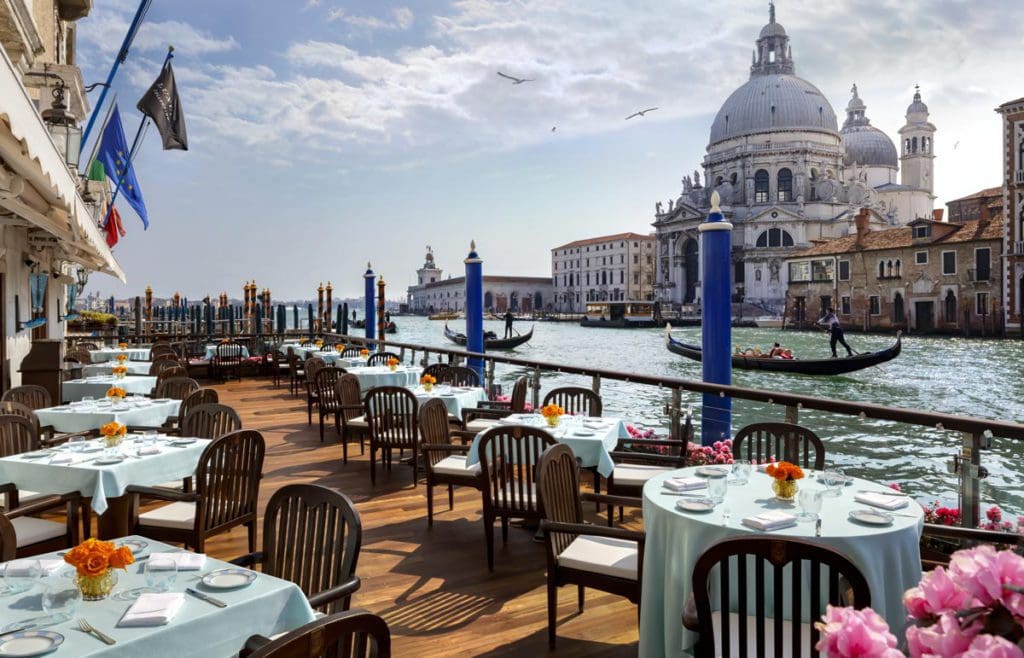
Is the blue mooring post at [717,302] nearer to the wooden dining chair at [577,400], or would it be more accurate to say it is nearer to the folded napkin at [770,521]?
the wooden dining chair at [577,400]

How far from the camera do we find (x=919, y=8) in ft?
62.2

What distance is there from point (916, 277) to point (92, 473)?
42.1 meters

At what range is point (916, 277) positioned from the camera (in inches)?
1496

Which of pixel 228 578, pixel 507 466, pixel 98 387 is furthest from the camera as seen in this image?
pixel 98 387

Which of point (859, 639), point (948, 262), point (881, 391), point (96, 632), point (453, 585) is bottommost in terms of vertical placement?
point (881, 391)

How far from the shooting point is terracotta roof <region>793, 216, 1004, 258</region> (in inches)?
1403

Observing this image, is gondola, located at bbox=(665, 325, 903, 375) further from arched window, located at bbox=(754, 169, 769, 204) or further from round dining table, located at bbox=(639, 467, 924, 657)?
arched window, located at bbox=(754, 169, 769, 204)

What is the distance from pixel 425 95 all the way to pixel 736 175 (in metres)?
61.7

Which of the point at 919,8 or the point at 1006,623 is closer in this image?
the point at 1006,623

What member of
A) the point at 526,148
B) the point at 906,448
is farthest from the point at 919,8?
the point at 906,448

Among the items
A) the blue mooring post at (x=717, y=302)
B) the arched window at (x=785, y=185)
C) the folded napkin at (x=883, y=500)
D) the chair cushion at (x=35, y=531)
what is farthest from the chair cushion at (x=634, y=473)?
the arched window at (x=785, y=185)

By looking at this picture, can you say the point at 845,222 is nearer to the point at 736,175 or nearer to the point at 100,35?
the point at 736,175

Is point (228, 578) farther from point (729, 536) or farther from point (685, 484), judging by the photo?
point (685, 484)

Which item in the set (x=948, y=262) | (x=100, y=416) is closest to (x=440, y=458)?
(x=100, y=416)
